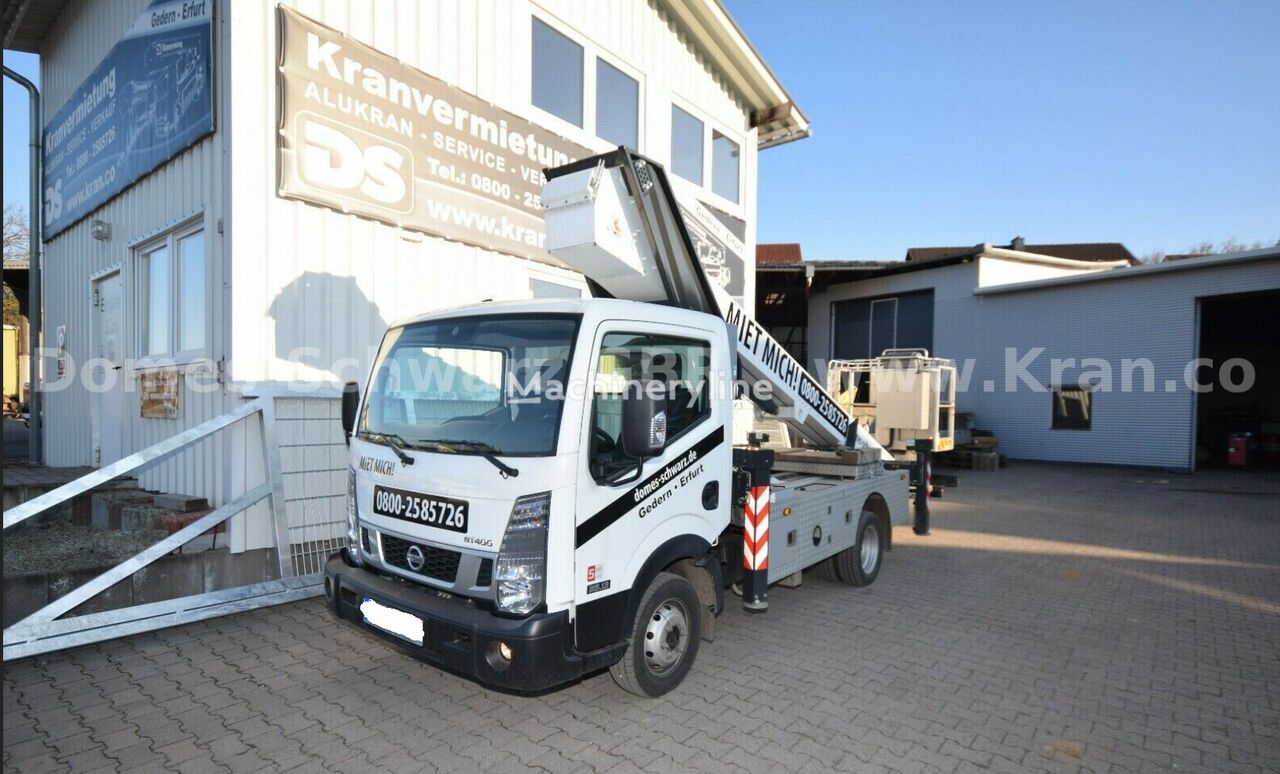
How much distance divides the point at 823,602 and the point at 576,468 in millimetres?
3603

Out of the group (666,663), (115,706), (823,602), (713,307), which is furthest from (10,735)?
(823,602)

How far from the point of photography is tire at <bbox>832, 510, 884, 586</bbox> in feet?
21.4

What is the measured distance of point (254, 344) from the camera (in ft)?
20.1

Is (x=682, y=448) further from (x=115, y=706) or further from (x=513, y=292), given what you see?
(x=513, y=292)

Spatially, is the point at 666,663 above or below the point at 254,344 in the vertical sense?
below

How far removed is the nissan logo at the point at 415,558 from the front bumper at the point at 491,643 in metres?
0.12

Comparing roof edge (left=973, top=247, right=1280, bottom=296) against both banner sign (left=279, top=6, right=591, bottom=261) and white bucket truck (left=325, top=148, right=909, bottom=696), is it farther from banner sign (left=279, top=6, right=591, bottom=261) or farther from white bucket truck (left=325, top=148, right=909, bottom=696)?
white bucket truck (left=325, top=148, right=909, bottom=696)

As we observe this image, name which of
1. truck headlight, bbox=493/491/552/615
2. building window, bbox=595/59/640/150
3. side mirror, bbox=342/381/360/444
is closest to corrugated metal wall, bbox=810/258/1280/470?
building window, bbox=595/59/640/150

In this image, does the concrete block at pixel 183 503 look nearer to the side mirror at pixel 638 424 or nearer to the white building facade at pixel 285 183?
the white building facade at pixel 285 183

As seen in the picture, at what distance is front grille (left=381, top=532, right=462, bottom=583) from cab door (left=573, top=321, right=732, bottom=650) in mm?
679

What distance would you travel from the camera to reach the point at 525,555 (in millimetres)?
3531

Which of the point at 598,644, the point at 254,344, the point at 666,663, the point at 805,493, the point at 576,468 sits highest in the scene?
the point at 254,344

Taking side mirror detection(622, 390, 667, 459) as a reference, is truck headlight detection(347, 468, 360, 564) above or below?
below

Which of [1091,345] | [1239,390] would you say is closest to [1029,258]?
[1091,345]
